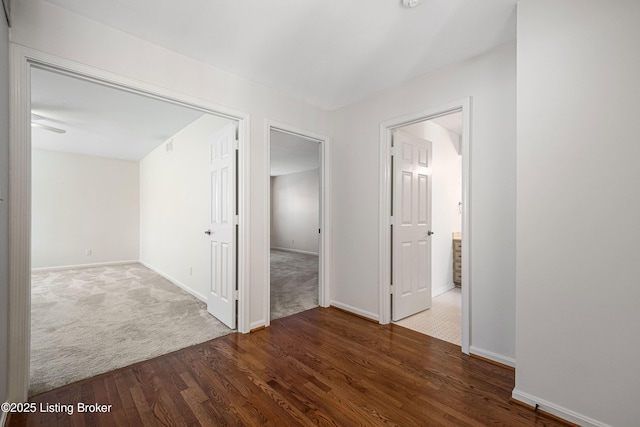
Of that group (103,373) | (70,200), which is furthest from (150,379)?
(70,200)

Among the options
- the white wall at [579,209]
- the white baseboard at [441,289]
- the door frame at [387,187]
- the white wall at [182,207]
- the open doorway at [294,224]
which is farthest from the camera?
the open doorway at [294,224]

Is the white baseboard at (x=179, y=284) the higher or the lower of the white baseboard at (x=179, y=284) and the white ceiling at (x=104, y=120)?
the lower

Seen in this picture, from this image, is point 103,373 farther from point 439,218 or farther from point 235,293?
point 439,218

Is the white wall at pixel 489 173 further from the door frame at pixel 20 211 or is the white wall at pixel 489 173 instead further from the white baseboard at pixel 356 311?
the door frame at pixel 20 211


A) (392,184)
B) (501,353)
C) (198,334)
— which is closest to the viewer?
(501,353)

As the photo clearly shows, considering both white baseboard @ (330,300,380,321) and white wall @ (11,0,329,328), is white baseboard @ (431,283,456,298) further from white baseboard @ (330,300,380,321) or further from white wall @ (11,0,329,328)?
white wall @ (11,0,329,328)

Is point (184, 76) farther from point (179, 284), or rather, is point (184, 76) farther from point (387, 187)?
point (179, 284)

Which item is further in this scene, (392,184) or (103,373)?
(392,184)

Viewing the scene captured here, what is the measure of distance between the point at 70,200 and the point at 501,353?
26.8 feet

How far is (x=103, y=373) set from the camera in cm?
204

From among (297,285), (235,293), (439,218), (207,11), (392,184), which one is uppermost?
(207,11)

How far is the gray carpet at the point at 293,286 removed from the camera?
3.54 metres

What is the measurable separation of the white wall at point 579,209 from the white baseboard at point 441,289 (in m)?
2.23

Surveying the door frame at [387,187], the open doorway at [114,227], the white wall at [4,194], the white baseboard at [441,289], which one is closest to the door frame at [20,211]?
the white wall at [4,194]
